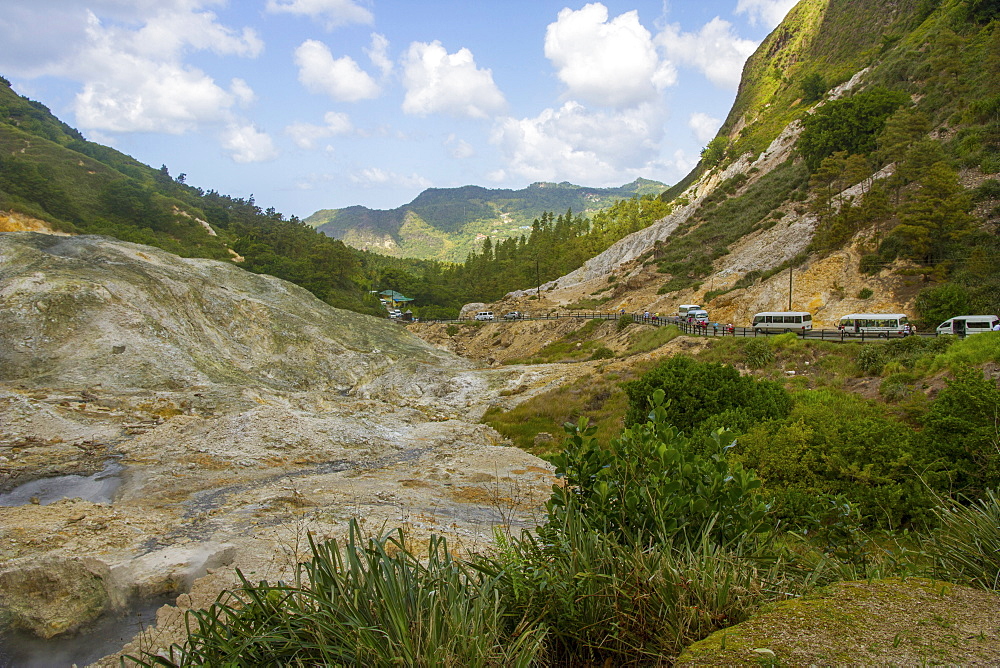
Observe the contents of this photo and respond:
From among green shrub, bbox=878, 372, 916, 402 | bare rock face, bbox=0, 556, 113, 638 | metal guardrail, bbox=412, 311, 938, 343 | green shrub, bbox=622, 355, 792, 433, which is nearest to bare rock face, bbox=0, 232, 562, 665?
bare rock face, bbox=0, 556, 113, 638

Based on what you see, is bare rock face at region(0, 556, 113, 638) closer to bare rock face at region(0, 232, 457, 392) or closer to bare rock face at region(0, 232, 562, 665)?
bare rock face at region(0, 232, 562, 665)

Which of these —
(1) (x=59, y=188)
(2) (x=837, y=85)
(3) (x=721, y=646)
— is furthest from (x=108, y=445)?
(2) (x=837, y=85)

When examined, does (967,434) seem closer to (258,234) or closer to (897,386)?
(897,386)

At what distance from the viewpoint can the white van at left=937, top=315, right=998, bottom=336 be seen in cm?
2681

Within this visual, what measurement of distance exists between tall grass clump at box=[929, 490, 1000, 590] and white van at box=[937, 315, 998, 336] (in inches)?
1097

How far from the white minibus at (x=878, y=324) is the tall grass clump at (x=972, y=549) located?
2889cm

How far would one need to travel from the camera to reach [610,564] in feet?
14.4

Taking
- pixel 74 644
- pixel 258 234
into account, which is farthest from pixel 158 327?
pixel 258 234

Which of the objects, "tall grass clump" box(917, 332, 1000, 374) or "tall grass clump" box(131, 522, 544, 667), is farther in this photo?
"tall grass clump" box(917, 332, 1000, 374)

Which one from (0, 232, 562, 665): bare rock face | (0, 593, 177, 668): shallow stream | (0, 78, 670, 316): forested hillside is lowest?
(0, 593, 177, 668): shallow stream

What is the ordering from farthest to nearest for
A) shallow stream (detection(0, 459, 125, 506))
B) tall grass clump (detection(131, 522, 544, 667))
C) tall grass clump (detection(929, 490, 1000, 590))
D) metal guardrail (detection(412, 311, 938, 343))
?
1. metal guardrail (detection(412, 311, 938, 343))
2. shallow stream (detection(0, 459, 125, 506))
3. tall grass clump (detection(929, 490, 1000, 590))
4. tall grass clump (detection(131, 522, 544, 667))

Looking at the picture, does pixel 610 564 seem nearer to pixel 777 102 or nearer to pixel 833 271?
pixel 833 271

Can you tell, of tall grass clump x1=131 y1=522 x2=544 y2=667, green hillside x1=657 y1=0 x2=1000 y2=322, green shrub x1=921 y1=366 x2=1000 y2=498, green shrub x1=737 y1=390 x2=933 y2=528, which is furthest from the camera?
green hillside x1=657 y1=0 x2=1000 y2=322

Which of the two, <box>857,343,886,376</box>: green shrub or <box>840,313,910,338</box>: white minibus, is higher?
<box>840,313,910,338</box>: white minibus
